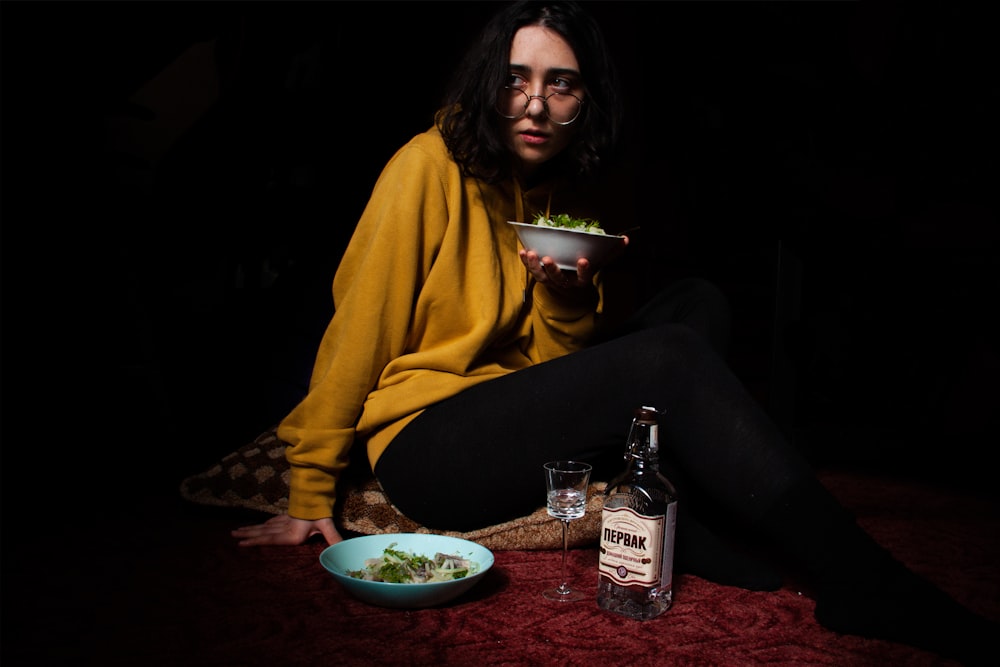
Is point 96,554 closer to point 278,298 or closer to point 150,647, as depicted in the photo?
point 150,647

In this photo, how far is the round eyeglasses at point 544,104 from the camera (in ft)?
4.97

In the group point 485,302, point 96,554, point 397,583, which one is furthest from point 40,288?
point 397,583

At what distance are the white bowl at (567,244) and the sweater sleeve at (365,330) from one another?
20cm

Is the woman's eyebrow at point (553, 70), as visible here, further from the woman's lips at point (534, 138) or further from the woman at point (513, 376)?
the woman's lips at point (534, 138)

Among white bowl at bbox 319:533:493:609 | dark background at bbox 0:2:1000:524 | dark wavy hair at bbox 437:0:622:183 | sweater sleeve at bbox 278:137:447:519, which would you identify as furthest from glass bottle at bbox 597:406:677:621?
dark background at bbox 0:2:1000:524

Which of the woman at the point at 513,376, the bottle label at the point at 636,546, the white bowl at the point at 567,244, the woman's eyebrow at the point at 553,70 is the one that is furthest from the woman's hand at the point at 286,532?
the woman's eyebrow at the point at 553,70

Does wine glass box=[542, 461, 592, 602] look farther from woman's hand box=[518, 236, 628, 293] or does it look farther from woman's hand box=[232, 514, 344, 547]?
woman's hand box=[232, 514, 344, 547]

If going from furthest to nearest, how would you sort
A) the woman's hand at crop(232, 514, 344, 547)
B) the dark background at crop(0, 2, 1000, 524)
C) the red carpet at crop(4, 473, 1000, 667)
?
the dark background at crop(0, 2, 1000, 524), the woman's hand at crop(232, 514, 344, 547), the red carpet at crop(4, 473, 1000, 667)

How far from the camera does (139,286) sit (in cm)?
212

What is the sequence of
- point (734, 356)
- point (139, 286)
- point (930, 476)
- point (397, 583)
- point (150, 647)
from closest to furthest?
point (150, 647), point (397, 583), point (139, 286), point (930, 476), point (734, 356)

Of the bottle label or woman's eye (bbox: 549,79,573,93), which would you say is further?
woman's eye (bbox: 549,79,573,93)

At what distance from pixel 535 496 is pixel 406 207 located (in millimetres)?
571

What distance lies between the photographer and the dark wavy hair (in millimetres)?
1500

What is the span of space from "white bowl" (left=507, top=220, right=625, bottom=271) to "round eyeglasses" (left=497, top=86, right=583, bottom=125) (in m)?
0.27
